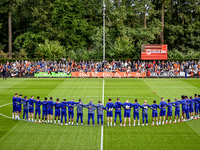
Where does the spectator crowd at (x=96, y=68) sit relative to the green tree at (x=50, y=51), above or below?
below

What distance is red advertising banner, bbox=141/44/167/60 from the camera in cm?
4566

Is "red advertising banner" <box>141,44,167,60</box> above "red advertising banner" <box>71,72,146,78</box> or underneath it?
above

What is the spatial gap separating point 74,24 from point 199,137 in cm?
4487

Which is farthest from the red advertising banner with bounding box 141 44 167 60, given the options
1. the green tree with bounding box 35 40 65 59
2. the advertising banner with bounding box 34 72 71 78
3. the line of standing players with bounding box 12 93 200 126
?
the line of standing players with bounding box 12 93 200 126

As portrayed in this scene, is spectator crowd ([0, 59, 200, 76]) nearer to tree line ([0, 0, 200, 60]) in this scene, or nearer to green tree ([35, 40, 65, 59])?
green tree ([35, 40, 65, 59])

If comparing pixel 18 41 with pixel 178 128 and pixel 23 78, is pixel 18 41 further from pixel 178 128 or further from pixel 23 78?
pixel 178 128

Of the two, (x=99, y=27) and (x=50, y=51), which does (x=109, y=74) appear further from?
(x=99, y=27)

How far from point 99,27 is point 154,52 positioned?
681 inches

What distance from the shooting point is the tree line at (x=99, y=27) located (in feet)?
178

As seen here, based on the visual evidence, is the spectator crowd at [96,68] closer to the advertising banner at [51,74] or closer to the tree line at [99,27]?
the advertising banner at [51,74]

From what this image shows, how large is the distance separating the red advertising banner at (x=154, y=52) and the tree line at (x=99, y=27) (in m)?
6.40

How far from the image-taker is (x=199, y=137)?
15273mm

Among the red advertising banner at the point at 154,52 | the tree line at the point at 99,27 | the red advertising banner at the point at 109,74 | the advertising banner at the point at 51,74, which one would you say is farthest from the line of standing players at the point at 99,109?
the tree line at the point at 99,27

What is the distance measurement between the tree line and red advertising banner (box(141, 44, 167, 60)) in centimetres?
640
